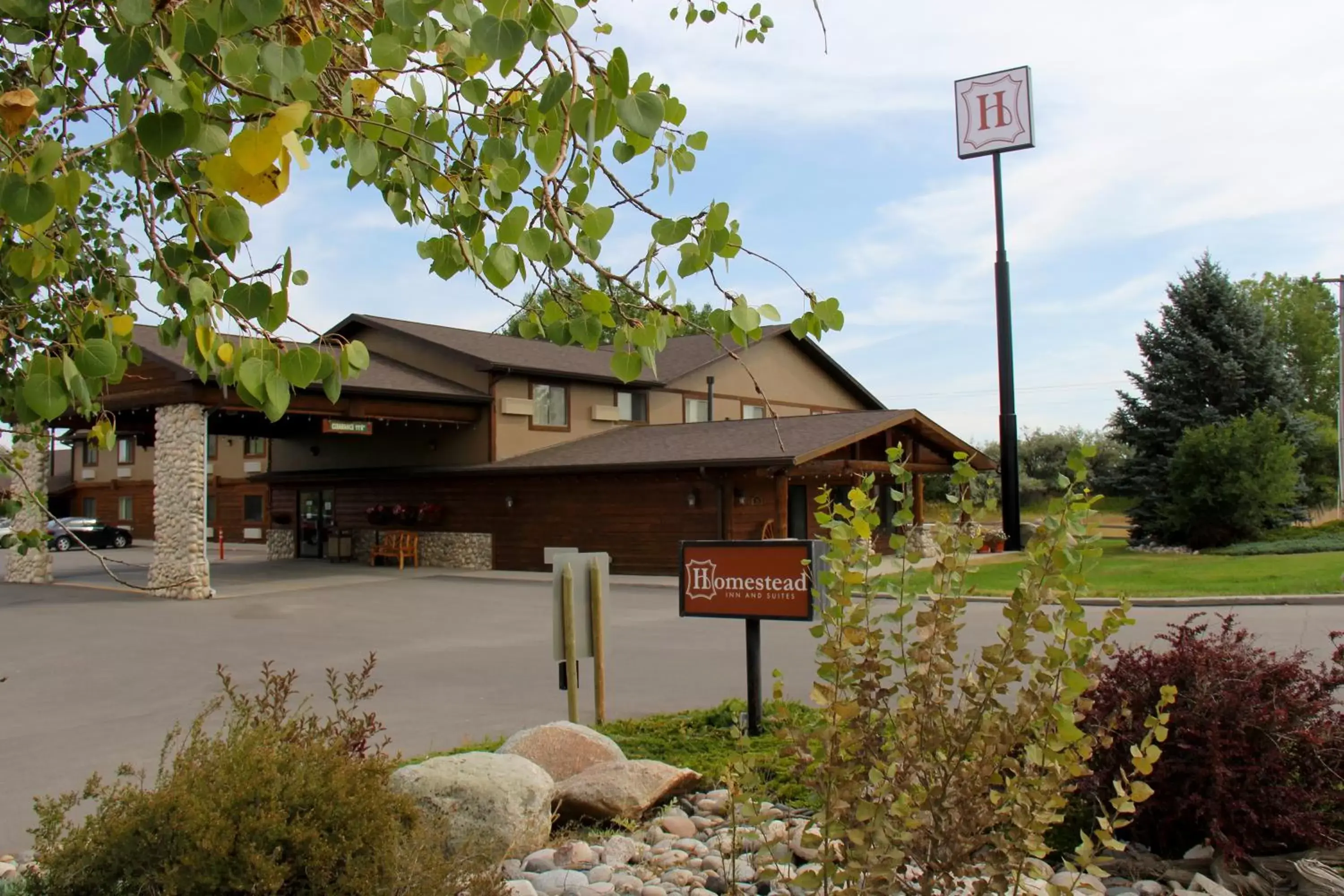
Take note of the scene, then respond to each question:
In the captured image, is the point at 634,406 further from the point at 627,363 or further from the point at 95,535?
the point at 627,363

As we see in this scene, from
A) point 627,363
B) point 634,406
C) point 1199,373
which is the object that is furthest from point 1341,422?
point 627,363

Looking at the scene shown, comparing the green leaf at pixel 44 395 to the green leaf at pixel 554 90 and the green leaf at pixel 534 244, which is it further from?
the green leaf at pixel 554 90

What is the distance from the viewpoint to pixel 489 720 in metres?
8.99

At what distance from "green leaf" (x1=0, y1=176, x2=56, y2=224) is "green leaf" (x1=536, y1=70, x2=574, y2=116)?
978 millimetres

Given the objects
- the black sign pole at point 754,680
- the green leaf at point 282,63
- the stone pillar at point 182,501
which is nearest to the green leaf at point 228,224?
the green leaf at point 282,63

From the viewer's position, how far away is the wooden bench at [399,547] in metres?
29.4

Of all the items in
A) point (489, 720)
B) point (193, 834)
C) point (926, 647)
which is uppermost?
point (926, 647)

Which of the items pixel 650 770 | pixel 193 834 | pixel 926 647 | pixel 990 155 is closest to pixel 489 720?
pixel 650 770

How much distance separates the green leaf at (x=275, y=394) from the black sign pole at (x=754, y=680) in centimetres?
542

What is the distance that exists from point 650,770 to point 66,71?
422cm

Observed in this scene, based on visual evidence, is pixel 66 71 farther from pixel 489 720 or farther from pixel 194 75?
pixel 489 720

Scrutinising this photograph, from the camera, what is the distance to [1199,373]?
1372 inches

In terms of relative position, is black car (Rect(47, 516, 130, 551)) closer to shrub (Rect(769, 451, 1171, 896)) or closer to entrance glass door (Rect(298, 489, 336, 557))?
entrance glass door (Rect(298, 489, 336, 557))

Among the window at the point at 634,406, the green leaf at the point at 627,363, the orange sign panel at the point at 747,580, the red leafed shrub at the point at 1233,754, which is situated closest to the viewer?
the green leaf at the point at 627,363
